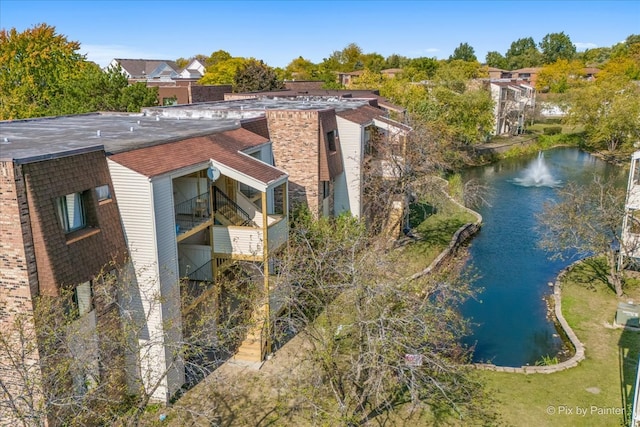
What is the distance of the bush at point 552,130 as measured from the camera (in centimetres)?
8480

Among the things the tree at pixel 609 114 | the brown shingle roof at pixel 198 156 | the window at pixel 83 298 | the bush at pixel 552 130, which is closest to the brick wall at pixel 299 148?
the brown shingle roof at pixel 198 156

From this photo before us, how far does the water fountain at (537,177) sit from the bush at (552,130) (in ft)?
72.5

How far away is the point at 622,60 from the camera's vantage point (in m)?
121

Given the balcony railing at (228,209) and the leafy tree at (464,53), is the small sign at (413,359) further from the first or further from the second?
the leafy tree at (464,53)

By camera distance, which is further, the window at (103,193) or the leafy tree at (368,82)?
the leafy tree at (368,82)

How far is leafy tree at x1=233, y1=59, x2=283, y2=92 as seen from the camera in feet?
222

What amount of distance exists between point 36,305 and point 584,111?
73527mm

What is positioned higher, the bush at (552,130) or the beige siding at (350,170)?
the beige siding at (350,170)

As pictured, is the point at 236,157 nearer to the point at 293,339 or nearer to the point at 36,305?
the point at 293,339

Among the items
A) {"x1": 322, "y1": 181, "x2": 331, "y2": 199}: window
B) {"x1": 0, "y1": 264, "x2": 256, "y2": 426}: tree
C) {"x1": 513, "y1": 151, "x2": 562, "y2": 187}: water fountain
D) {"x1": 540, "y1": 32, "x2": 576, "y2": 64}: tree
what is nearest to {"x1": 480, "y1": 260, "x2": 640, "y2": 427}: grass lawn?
{"x1": 0, "y1": 264, "x2": 256, "y2": 426}: tree

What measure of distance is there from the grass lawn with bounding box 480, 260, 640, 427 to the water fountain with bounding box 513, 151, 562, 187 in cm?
3271

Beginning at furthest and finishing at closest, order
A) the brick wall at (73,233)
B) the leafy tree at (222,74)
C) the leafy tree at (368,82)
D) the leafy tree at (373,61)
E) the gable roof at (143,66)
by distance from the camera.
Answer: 1. the leafy tree at (373,61)
2. the gable roof at (143,66)
3. the leafy tree at (222,74)
4. the leafy tree at (368,82)
5. the brick wall at (73,233)

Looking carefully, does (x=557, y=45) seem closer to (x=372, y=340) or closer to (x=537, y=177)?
(x=537, y=177)

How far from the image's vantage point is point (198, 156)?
58.4 feet
